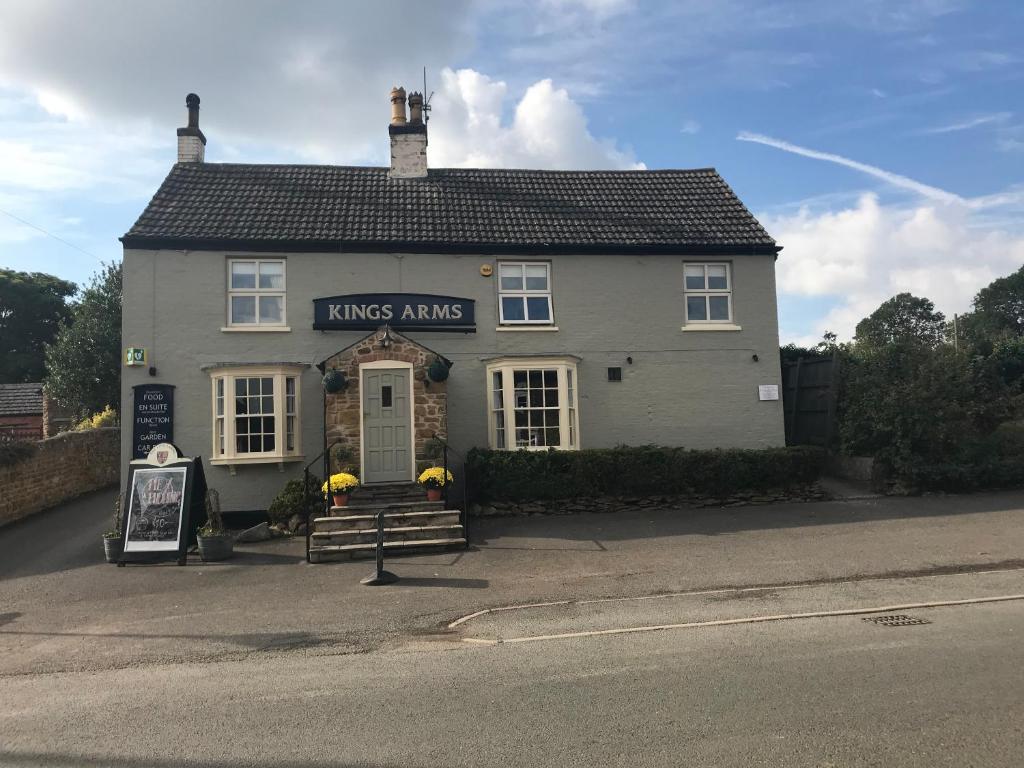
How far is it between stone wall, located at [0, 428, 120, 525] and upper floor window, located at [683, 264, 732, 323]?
1574 cm

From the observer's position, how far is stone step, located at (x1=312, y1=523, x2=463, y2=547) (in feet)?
37.6

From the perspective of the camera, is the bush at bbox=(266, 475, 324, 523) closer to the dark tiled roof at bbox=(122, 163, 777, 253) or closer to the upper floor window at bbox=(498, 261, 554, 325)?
the dark tiled roof at bbox=(122, 163, 777, 253)

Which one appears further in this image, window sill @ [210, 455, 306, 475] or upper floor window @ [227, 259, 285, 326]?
upper floor window @ [227, 259, 285, 326]

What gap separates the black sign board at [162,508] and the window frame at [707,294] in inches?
423

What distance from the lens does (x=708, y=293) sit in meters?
16.1

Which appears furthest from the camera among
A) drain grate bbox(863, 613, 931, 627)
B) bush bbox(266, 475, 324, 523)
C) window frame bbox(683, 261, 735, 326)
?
window frame bbox(683, 261, 735, 326)

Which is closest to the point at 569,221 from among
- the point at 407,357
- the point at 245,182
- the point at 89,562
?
the point at 407,357

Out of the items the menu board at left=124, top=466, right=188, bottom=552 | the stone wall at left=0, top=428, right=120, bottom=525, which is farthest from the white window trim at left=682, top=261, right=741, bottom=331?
the stone wall at left=0, top=428, right=120, bottom=525

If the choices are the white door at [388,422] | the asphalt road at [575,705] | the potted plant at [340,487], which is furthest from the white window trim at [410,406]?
the asphalt road at [575,705]

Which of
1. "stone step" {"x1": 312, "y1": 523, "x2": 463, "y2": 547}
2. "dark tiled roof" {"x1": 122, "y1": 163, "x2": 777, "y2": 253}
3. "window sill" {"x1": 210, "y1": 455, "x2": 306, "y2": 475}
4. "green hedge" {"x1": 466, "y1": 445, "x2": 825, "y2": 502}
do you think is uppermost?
"dark tiled roof" {"x1": 122, "y1": 163, "x2": 777, "y2": 253}

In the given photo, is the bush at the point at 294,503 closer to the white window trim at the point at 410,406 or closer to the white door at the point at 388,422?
the white window trim at the point at 410,406

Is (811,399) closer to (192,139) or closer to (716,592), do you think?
(716,592)

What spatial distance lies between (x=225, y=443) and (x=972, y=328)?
212 ft

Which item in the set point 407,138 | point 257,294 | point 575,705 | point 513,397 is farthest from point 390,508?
point 407,138
